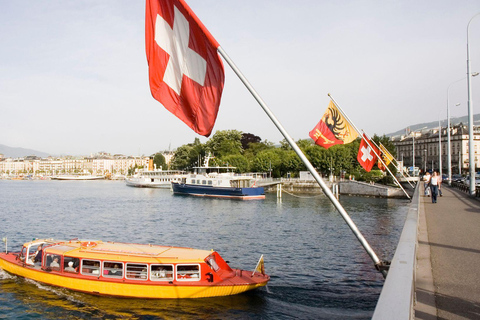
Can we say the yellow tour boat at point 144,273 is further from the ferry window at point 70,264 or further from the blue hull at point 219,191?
the blue hull at point 219,191

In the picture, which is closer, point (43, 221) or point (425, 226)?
point (425, 226)

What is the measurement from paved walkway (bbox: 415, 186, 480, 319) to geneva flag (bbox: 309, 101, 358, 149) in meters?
10.7

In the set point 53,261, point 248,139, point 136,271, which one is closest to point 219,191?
point 53,261

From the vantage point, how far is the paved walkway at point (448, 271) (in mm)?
6367

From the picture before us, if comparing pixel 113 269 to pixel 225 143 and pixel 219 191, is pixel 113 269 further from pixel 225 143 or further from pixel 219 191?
pixel 225 143

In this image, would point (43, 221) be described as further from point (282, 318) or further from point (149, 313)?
point (282, 318)

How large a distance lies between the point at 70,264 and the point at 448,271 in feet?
53.9

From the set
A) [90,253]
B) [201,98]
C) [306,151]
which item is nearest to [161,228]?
[90,253]

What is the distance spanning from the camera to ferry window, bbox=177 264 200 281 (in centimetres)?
1794

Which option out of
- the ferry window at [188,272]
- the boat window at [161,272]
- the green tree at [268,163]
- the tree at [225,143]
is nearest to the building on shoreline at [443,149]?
the green tree at [268,163]

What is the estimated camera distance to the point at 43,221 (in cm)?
4434

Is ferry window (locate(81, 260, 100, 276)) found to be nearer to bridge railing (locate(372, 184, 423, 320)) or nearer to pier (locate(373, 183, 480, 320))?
pier (locate(373, 183, 480, 320))

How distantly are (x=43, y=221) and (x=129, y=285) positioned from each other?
3101cm

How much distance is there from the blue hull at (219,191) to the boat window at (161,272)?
58855mm
